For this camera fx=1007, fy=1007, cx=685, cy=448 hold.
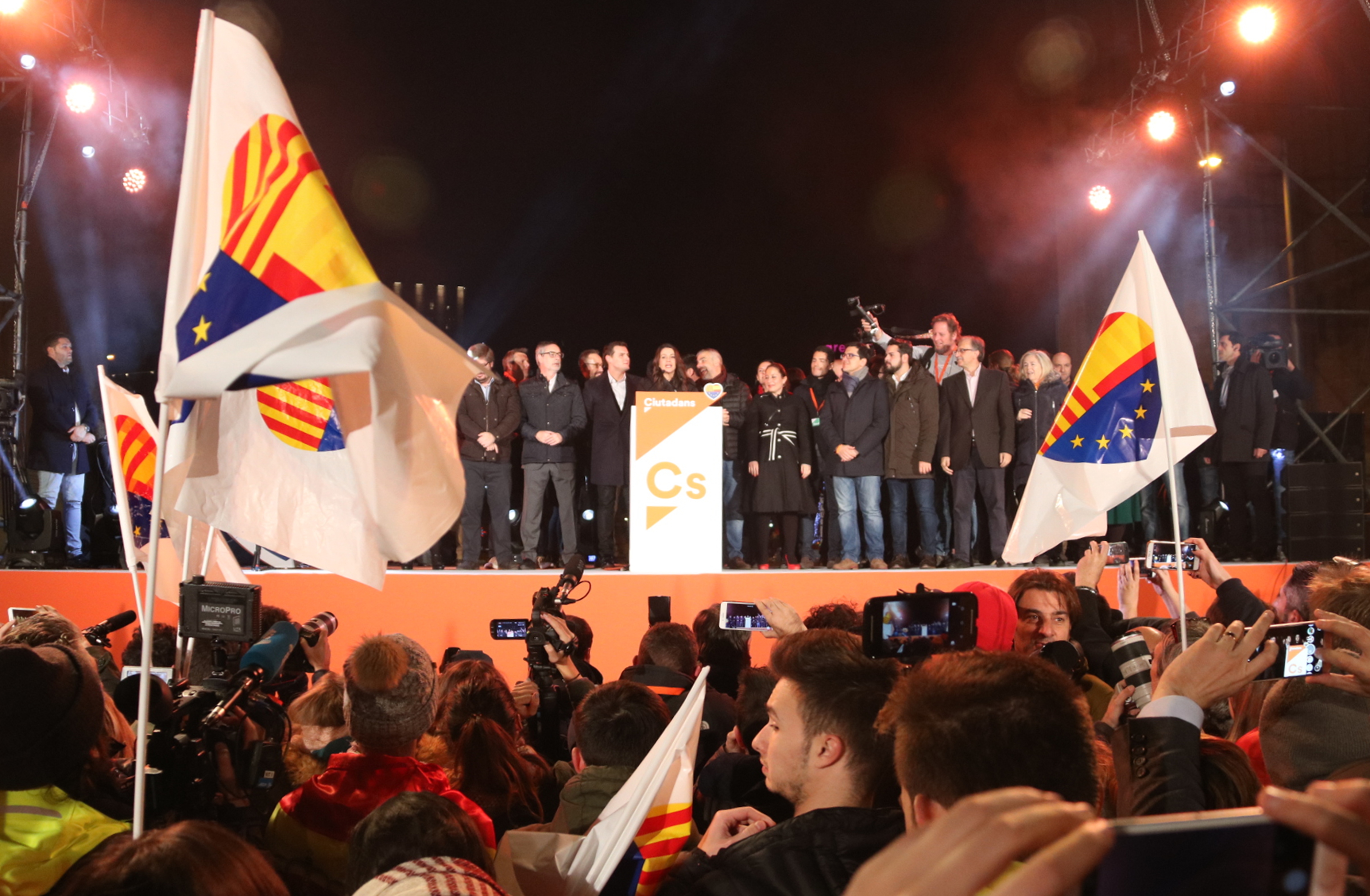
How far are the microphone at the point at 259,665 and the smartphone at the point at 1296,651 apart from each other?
2.23 metres

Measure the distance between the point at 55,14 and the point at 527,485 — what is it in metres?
6.99

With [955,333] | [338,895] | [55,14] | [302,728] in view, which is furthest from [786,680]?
[55,14]

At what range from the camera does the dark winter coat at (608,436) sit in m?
9.10

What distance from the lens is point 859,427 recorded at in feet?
29.5

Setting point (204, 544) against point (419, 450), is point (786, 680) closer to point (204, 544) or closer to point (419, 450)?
point (419, 450)

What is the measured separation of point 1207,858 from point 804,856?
105 centimetres

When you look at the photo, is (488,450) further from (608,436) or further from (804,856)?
(804,856)

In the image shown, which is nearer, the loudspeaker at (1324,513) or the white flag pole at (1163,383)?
the white flag pole at (1163,383)

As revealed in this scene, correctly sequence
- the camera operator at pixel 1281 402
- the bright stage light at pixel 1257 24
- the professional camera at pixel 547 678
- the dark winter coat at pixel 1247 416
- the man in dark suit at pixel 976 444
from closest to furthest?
the professional camera at pixel 547 678 < the man in dark suit at pixel 976 444 < the dark winter coat at pixel 1247 416 < the camera operator at pixel 1281 402 < the bright stage light at pixel 1257 24

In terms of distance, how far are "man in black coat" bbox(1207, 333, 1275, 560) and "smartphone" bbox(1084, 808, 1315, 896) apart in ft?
33.1

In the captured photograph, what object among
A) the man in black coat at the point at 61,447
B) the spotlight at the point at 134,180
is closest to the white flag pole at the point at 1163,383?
the man in black coat at the point at 61,447

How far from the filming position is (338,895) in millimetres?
2580

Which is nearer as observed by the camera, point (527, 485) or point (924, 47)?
point (527, 485)

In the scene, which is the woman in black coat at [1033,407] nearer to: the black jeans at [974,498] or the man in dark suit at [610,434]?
the black jeans at [974,498]
